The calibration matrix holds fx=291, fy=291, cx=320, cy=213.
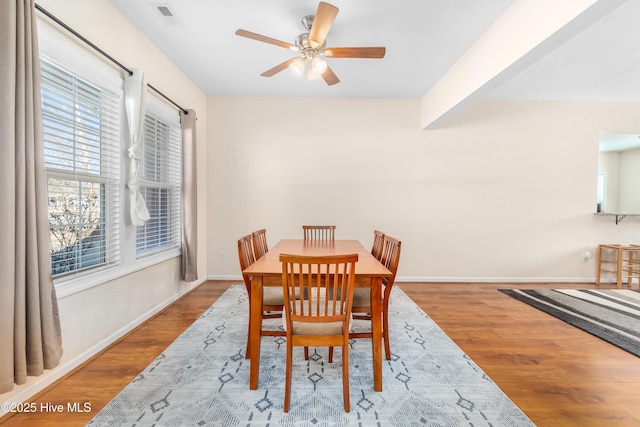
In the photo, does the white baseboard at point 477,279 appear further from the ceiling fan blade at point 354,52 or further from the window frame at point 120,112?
the ceiling fan blade at point 354,52

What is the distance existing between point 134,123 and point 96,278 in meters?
1.31

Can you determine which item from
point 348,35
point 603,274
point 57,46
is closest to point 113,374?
point 57,46

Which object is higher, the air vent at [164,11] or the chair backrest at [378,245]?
the air vent at [164,11]

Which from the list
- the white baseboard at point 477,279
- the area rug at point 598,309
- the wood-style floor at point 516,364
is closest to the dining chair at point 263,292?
the wood-style floor at point 516,364

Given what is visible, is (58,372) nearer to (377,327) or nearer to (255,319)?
(255,319)

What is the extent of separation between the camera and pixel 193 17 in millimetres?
2473

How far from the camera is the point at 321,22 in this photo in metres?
1.99

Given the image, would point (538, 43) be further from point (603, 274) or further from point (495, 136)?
point (603, 274)

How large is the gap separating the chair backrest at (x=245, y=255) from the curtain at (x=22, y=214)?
40.4 inches

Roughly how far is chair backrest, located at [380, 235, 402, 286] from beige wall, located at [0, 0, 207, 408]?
7.18 feet

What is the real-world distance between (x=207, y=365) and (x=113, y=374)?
60 centimetres

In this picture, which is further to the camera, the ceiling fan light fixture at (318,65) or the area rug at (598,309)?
the area rug at (598,309)

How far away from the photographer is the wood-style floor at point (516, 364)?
5.42ft

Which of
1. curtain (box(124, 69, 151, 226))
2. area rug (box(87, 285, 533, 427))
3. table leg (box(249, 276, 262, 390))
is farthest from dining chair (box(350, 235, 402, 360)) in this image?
curtain (box(124, 69, 151, 226))
